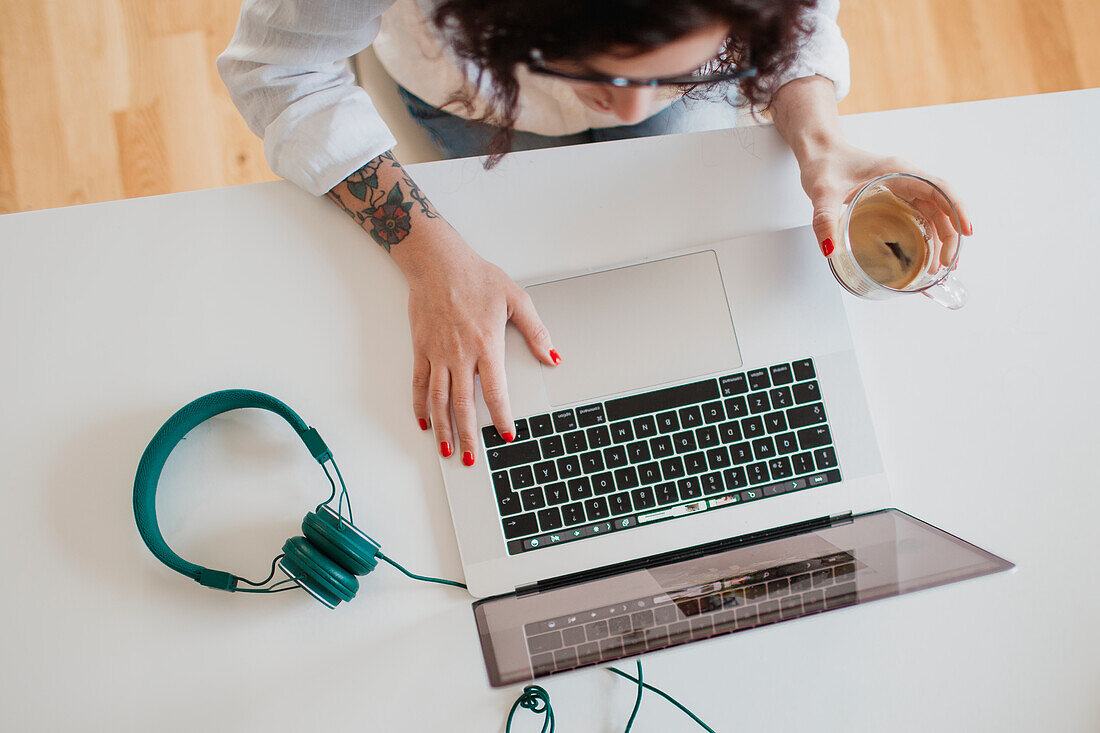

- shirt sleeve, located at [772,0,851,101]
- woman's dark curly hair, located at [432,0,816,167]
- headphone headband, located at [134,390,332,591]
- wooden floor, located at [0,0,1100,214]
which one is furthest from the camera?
wooden floor, located at [0,0,1100,214]

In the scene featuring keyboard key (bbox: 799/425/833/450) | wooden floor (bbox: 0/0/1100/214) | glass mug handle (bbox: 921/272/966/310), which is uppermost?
wooden floor (bbox: 0/0/1100/214)

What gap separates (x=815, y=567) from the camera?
0.57m

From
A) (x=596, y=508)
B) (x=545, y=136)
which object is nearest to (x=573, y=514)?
(x=596, y=508)

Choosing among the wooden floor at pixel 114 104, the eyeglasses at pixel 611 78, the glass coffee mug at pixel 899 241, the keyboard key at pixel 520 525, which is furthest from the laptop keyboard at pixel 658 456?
the wooden floor at pixel 114 104

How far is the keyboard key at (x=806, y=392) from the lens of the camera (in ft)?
2.15

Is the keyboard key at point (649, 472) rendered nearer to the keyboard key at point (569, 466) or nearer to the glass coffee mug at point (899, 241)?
the keyboard key at point (569, 466)

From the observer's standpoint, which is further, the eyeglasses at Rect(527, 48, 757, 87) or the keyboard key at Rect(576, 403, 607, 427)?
the keyboard key at Rect(576, 403, 607, 427)

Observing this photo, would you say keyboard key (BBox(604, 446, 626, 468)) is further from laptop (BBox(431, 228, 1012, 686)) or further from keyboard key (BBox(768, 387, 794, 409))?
keyboard key (BBox(768, 387, 794, 409))

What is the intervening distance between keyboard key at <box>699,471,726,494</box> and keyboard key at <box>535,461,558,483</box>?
0.44ft

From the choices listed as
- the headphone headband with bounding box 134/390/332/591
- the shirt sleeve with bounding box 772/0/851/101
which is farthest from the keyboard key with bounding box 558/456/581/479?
the shirt sleeve with bounding box 772/0/851/101

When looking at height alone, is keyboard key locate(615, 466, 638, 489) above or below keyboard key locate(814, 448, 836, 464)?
above

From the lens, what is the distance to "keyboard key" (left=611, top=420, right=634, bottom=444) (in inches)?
24.9

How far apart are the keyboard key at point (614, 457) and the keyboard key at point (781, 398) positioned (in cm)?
15

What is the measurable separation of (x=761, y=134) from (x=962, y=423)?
0.35 meters
